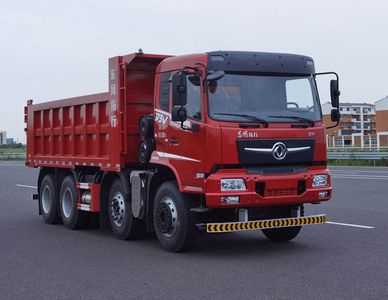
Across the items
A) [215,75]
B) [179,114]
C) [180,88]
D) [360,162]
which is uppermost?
[215,75]

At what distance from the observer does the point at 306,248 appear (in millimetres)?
9250

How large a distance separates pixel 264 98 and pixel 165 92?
4.78ft

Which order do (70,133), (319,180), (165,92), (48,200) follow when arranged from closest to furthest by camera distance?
(319,180)
(165,92)
(70,133)
(48,200)

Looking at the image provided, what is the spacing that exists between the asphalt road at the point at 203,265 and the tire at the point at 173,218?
17cm

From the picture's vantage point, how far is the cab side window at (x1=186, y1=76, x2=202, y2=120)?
8.59 meters

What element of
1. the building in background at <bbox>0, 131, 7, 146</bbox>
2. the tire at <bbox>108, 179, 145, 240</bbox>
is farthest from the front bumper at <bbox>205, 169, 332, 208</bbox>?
the building in background at <bbox>0, 131, 7, 146</bbox>

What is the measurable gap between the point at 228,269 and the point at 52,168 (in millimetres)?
→ 6477

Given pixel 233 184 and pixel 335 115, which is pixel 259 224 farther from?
pixel 335 115

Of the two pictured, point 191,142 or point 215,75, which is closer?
point 215,75

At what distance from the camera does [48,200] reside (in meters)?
13.3

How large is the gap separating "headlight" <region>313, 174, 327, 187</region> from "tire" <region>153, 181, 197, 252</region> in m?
1.69

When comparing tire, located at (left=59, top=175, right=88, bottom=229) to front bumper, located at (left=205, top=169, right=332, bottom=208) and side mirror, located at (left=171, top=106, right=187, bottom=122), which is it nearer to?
side mirror, located at (left=171, top=106, right=187, bottom=122)

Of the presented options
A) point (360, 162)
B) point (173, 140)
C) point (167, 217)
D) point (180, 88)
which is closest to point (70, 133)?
point (173, 140)

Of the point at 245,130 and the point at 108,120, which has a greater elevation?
the point at 108,120
